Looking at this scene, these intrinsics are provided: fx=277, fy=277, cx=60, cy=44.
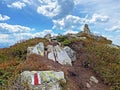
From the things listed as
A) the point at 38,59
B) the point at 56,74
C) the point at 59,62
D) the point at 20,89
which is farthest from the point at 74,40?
the point at 20,89

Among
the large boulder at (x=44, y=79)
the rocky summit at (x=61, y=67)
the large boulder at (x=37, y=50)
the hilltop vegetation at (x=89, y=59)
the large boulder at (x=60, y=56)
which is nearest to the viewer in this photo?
the large boulder at (x=44, y=79)

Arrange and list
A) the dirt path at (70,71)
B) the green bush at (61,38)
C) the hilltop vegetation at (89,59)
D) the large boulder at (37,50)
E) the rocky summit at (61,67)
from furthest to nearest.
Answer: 1. the green bush at (61,38)
2. the large boulder at (37,50)
3. the hilltop vegetation at (89,59)
4. the dirt path at (70,71)
5. the rocky summit at (61,67)

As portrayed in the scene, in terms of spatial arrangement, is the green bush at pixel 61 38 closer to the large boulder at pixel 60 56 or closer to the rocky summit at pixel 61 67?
the rocky summit at pixel 61 67

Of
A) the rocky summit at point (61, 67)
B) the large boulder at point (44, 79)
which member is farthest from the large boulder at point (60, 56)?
the large boulder at point (44, 79)

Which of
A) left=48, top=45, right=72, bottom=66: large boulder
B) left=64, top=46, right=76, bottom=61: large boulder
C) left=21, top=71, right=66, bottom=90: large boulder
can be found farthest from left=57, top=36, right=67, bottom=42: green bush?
left=21, top=71, right=66, bottom=90: large boulder

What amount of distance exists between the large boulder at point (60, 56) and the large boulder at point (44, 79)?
4.31 meters

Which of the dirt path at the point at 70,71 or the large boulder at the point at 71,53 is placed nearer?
the dirt path at the point at 70,71

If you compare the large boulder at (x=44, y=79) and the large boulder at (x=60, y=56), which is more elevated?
the large boulder at (x=60, y=56)

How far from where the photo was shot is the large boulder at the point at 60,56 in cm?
2305

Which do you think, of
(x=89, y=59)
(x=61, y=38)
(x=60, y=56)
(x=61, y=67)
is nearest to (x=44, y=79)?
(x=61, y=67)

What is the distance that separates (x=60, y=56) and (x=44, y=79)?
5.85m

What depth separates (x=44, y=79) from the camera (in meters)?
17.7

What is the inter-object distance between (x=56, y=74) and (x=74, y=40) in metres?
9.70

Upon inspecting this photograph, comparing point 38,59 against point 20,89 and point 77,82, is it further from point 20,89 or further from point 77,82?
point 20,89
